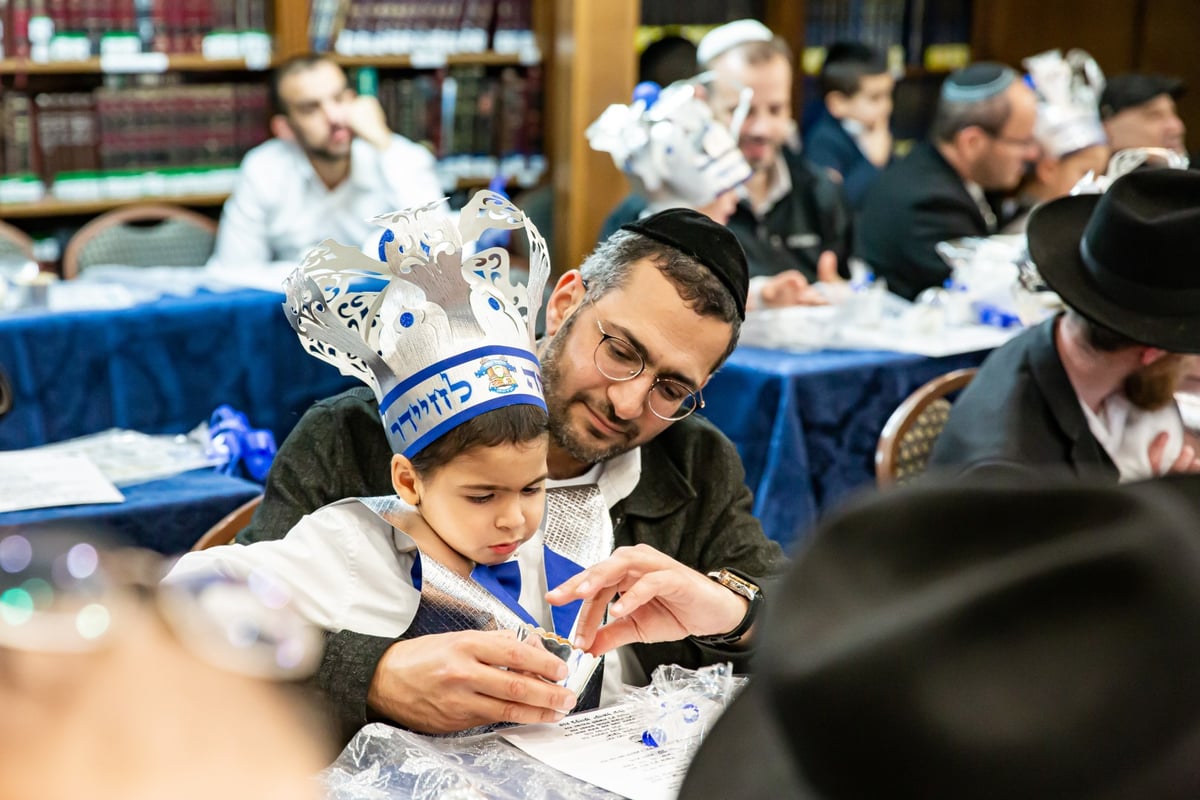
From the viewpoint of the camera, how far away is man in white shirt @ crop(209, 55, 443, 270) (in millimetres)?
4996

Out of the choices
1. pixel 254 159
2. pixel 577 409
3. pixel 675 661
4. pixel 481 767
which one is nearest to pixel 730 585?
pixel 675 661

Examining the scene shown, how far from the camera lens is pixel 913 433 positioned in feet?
8.89

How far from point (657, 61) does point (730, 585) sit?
4.54 metres

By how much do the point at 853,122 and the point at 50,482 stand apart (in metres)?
4.55

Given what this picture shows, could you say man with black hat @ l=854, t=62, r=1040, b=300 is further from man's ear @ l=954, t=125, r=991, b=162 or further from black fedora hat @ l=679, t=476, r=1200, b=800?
black fedora hat @ l=679, t=476, r=1200, b=800

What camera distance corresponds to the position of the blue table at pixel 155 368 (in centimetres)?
352

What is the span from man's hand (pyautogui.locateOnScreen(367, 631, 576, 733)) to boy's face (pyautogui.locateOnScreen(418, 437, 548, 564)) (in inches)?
4.5

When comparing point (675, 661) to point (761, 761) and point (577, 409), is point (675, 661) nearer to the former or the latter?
→ point (577, 409)

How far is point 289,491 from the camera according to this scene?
1599 millimetres

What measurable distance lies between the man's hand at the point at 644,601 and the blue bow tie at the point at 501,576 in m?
0.12

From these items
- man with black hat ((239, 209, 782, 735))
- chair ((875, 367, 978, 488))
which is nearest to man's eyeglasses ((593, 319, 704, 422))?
man with black hat ((239, 209, 782, 735))

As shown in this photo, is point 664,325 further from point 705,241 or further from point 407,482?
point 407,482

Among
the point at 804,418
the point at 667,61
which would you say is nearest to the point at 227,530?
the point at 804,418

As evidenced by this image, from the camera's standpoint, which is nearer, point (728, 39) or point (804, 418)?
point (804, 418)
